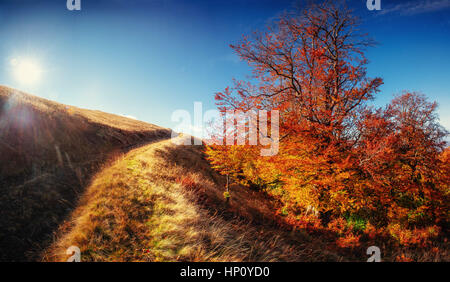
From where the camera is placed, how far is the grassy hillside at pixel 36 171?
16.0ft

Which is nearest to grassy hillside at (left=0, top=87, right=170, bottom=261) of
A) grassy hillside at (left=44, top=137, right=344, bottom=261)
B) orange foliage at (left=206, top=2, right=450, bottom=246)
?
grassy hillside at (left=44, top=137, right=344, bottom=261)

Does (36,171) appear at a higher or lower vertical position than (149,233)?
higher

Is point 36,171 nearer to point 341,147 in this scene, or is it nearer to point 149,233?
point 149,233

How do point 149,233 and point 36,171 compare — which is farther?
point 36,171

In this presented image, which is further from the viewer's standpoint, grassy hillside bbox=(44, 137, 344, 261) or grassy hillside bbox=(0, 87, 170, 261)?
grassy hillside bbox=(0, 87, 170, 261)

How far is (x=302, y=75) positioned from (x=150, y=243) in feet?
35.5

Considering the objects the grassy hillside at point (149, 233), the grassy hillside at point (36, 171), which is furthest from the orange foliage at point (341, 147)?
the grassy hillside at point (36, 171)

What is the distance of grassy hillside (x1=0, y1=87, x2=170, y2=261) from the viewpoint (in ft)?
16.0

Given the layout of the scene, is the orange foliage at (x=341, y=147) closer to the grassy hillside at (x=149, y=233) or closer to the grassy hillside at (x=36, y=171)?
the grassy hillside at (x=149, y=233)

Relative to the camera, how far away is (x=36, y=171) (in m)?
8.05

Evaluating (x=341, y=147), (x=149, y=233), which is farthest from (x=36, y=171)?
(x=341, y=147)

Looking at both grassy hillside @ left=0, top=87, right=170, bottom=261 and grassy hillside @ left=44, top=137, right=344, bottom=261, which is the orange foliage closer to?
grassy hillside @ left=44, top=137, right=344, bottom=261
